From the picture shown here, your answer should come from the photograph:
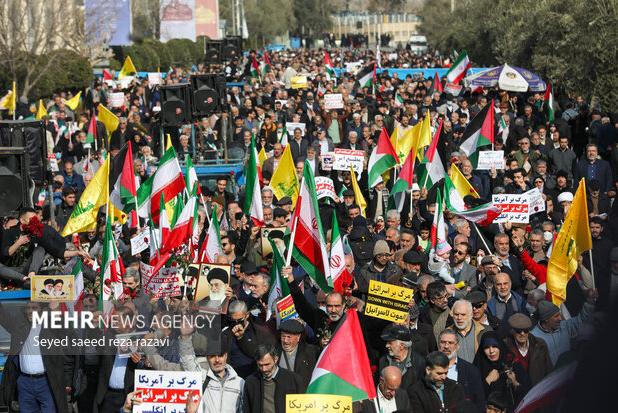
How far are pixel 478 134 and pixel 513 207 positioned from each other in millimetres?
4899

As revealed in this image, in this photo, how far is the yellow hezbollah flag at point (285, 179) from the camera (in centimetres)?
1429

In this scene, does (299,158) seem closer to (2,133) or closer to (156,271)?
(2,133)

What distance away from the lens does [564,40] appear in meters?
26.9

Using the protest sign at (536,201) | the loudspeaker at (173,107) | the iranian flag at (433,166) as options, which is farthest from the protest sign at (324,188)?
the loudspeaker at (173,107)

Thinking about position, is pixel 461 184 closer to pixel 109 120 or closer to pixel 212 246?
pixel 212 246

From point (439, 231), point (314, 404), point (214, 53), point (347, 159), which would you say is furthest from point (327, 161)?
point (214, 53)

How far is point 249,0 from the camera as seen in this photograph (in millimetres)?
118250

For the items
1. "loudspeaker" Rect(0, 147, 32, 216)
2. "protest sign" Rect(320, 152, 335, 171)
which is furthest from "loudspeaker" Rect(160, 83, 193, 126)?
"loudspeaker" Rect(0, 147, 32, 216)

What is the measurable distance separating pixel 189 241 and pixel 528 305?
4192mm

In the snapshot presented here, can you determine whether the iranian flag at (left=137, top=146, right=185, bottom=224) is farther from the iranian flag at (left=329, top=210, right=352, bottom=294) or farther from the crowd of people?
the iranian flag at (left=329, top=210, right=352, bottom=294)

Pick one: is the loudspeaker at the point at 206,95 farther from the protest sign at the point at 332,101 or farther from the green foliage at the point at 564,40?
the green foliage at the point at 564,40

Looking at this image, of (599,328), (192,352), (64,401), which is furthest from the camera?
(64,401)

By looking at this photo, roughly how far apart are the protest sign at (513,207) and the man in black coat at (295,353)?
5.57 m

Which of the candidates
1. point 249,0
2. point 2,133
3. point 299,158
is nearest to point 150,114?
point 299,158
